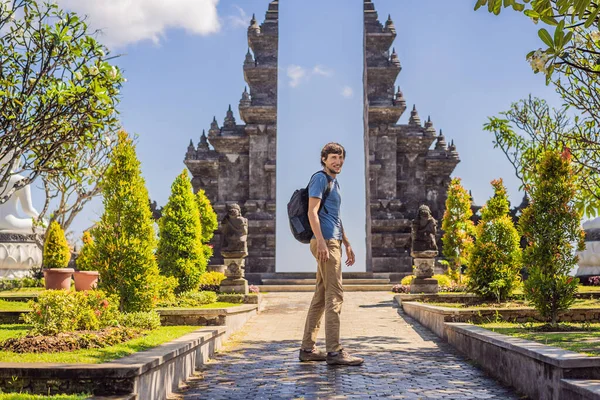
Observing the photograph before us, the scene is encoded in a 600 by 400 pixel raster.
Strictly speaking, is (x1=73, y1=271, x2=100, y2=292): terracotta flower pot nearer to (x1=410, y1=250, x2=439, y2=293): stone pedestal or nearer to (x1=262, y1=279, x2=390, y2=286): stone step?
(x1=410, y1=250, x2=439, y2=293): stone pedestal

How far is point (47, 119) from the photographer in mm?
9016

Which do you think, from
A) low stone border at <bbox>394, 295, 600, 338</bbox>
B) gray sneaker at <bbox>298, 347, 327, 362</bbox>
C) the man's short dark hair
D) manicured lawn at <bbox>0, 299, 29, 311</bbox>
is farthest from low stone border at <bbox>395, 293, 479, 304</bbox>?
manicured lawn at <bbox>0, 299, 29, 311</bbox>

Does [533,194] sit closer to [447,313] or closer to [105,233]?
[447,313]

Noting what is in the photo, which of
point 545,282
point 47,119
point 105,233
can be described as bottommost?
point 545,282

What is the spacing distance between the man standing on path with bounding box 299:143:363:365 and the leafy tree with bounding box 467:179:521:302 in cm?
791

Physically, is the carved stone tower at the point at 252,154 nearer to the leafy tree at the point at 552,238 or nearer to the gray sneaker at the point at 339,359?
the leafy tree at the point at 552,238

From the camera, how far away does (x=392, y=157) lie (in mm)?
31609

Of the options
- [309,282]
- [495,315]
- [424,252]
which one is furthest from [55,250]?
[495,315]

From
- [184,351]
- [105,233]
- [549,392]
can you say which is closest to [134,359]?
[184,351]

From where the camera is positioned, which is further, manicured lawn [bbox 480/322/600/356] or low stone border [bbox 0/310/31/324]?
low stone border [bbox 0/310/31/324]

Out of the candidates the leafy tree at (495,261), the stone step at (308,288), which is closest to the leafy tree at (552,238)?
the leafy tree at (495,261)

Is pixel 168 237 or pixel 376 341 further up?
pixel 168 237

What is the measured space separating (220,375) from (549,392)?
3.65 m

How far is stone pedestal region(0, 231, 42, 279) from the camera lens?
2470 cm
